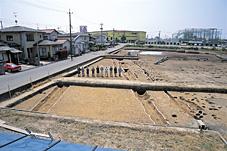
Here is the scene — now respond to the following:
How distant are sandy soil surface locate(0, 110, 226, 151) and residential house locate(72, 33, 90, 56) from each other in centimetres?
3504

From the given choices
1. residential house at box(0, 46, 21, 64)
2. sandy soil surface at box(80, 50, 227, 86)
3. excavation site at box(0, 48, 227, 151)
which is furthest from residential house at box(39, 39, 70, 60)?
excavation site at box(0, 48, 227, 151)

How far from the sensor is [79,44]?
49.2 meters

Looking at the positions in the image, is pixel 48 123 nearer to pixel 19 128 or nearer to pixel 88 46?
pixel 19 128

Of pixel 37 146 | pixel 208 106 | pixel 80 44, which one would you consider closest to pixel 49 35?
pixel 80 44

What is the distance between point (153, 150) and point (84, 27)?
73.6 m

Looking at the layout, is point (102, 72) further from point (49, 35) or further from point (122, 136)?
point (49, 35)

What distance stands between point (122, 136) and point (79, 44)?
43.3m

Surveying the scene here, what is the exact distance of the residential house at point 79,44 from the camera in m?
44.7

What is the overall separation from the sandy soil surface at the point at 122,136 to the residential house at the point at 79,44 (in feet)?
115

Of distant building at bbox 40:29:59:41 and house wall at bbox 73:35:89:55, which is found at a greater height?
distant building at bbox 40:29:59:41

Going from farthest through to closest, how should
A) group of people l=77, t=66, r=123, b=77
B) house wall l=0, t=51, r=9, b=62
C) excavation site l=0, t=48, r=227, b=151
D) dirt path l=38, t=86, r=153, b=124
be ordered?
house wall l=0, t=51, r=9, b=62 → group of people l=77, t=66, r=123, b=77 → dirt path l=38, t=86, r=153, b=124 → excavation site l=0, t=48, r=227, b=151

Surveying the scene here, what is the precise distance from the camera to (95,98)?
48.5ft

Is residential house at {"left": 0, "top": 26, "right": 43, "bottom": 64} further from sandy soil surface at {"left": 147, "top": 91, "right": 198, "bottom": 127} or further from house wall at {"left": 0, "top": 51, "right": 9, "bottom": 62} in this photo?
sandy soil surface at {"left": 147, "top": 91, "right": 198, "bottom": 127}

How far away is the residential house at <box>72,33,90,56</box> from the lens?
44688mm
